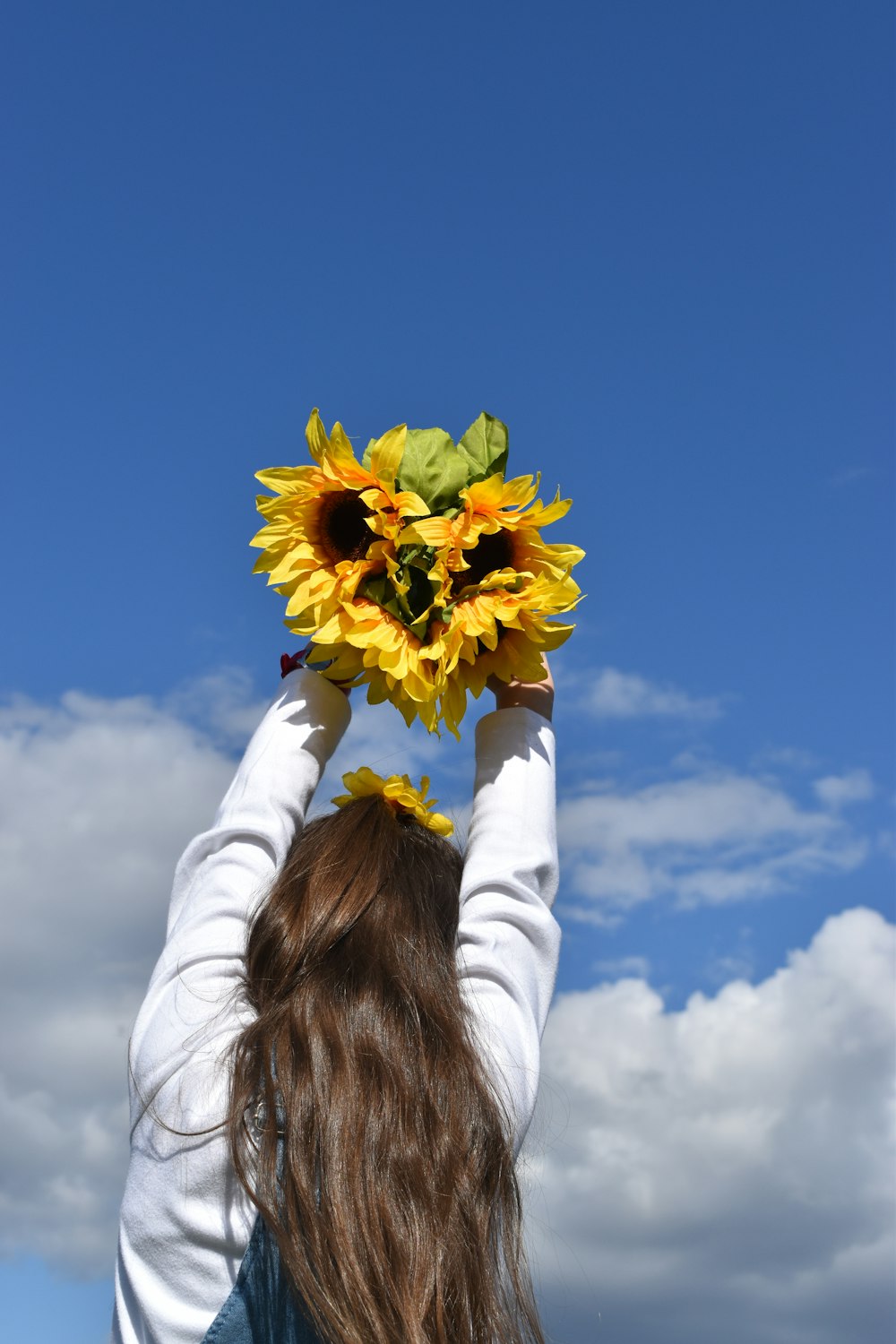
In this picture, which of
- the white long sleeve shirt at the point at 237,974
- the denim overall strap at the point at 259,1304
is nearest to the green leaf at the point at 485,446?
the white long sleeve shirt at the point at 237,974

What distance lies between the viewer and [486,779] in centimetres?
335

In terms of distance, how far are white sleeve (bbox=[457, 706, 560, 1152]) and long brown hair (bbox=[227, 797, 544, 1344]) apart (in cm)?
6

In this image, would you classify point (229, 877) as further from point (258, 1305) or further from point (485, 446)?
point (485, 446)

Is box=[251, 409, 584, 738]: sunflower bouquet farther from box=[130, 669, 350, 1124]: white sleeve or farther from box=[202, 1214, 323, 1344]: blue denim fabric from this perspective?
box=[202, 1214, 323, 1344]: blue denim fabric

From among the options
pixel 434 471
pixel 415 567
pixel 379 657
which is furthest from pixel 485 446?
pixel 379 657

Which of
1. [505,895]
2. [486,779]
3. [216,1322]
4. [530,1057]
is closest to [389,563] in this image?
[486,779]

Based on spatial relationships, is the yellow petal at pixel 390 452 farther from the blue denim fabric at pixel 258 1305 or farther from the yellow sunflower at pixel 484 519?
the blue denim fabric at pixel 258 1305

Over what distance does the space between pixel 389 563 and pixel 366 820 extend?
0.76 metres

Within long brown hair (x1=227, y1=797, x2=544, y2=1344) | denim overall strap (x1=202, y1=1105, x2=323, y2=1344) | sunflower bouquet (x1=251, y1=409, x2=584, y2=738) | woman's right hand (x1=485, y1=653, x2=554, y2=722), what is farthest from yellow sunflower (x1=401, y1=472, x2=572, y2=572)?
denim overall strap (x1=202, y1=1105, x2=323, y2=1344)

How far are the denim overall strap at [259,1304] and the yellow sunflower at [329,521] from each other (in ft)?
5.68

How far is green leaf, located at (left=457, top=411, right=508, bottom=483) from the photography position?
3.83 m

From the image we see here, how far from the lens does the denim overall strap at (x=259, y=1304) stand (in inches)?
94.5

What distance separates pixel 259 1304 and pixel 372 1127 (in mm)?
366

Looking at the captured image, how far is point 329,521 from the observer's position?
3807 millimetres
